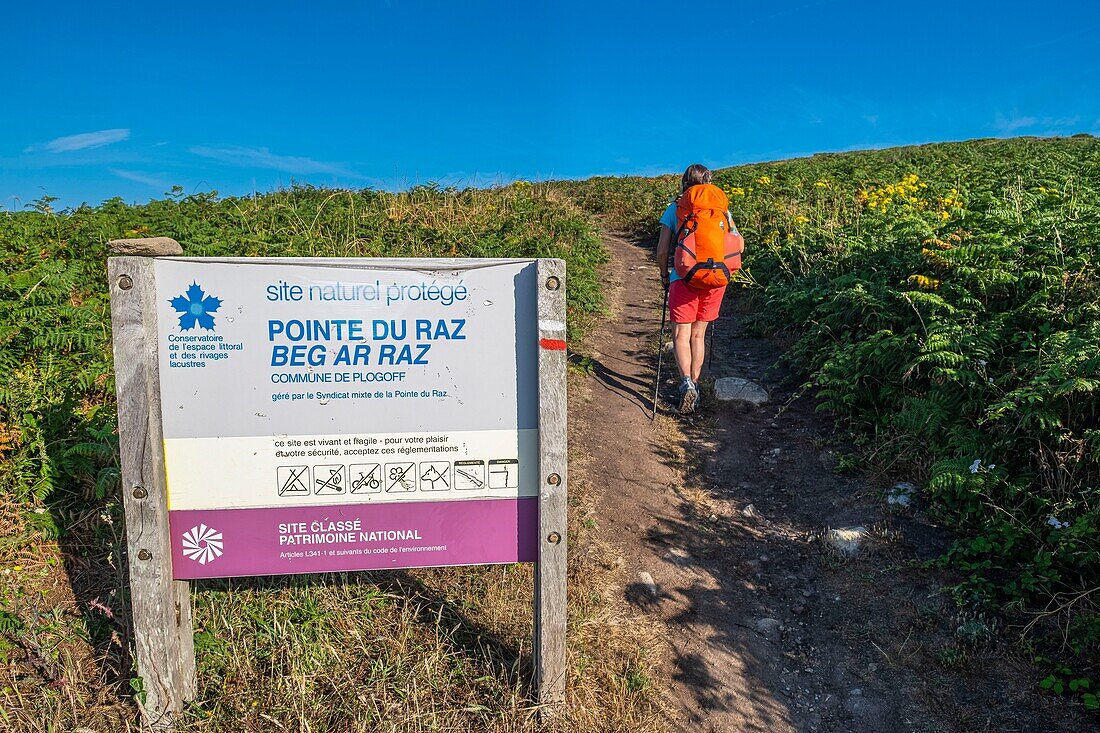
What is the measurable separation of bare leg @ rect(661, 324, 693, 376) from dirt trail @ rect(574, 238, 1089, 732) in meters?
0.49

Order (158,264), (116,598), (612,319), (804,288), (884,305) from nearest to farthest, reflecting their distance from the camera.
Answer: (158,264), (116,598), (884,305), (804,288), (612,319)

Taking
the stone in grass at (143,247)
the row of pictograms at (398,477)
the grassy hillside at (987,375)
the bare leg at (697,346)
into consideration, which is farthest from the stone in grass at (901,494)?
the stone in grass at (143,247)

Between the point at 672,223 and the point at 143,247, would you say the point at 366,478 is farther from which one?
the point at 672,223

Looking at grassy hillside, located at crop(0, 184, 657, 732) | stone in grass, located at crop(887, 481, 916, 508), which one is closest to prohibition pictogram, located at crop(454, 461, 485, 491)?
grassy hillside, located at crop(0, 184, 657, 732)

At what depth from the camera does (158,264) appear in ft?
9.52

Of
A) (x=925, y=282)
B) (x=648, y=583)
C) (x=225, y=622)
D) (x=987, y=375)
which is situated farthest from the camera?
(x=925, y=282)

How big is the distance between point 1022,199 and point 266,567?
27.9 ft

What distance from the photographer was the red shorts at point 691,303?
22.5 ft

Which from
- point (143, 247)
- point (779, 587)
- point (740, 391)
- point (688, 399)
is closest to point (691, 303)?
point (688, 399)

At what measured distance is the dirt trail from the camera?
3600mm

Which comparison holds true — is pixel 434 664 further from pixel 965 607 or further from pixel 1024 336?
pixel 1024 336

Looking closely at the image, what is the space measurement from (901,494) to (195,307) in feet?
15.6

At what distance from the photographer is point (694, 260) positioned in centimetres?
657

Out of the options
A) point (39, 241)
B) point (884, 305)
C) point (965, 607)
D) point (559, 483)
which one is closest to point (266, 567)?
point (559, 483)
